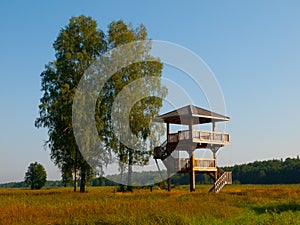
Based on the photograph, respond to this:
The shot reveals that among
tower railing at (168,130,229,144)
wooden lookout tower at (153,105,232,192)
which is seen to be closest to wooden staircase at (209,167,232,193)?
wooden lookout tower at (153,105,232,192)

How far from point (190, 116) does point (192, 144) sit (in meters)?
2.26

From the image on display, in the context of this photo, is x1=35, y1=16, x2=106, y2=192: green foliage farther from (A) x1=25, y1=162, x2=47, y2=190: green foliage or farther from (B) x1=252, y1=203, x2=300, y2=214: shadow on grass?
(A) x1=25, y1=162, x2=47, y2=190: green foliage

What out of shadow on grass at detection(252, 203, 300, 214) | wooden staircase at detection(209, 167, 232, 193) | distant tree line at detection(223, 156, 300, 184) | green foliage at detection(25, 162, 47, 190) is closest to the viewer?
shadow on grass at detection(252, 203, 300, 214)

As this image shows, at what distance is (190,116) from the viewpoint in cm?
3216

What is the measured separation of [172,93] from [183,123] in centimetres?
353

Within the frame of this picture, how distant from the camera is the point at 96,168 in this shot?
3475cm

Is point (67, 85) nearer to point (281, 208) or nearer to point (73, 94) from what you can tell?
point (73, 94)

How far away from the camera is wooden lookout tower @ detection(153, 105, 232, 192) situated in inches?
1281

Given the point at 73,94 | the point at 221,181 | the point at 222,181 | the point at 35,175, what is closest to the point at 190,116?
the point at 221,181

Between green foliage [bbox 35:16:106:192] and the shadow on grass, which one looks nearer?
the shadow on grass

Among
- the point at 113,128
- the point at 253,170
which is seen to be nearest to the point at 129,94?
the point at 113,128

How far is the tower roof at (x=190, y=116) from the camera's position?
107ft

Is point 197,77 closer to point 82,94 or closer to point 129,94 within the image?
point 129,94

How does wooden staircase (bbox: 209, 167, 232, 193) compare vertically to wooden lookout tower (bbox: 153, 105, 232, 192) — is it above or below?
below
